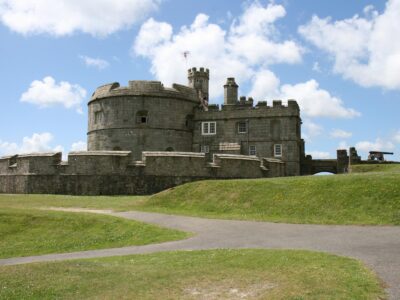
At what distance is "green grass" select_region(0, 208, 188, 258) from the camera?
16438mm

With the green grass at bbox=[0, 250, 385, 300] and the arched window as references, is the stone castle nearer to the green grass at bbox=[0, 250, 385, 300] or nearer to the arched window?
the arched window

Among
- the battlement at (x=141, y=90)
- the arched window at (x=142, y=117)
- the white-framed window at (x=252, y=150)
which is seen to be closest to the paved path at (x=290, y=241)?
the white-framed window at (x=252, y=150)

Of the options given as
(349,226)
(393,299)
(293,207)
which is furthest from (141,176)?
(393,299)

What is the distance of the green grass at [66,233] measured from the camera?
16.4m

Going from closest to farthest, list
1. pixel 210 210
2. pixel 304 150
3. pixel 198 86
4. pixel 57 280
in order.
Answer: pixel 57 280 < pixel 210 210 < pixel 304 150 < pixel 198 86

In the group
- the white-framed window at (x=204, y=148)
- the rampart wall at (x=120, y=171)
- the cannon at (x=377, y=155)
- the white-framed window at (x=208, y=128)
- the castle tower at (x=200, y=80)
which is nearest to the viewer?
the rampart wall at (x=120, y=171)

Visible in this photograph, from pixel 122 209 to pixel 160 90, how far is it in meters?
21.0

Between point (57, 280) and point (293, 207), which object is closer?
point (57, 280)

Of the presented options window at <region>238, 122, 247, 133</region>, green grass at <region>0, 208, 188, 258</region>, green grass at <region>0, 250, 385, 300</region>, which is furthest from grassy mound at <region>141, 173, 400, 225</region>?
window at <region>238, 122, 247, 133</region>

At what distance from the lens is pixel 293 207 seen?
1956 centimetres

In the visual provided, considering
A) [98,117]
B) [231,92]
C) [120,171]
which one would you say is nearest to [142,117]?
[98,117]

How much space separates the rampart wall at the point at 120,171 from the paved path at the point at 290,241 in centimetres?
1390

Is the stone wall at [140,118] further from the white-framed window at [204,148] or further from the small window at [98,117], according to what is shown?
the white-framed window at [204,148]

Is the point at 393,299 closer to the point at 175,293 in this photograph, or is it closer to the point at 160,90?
the point at 175,293
